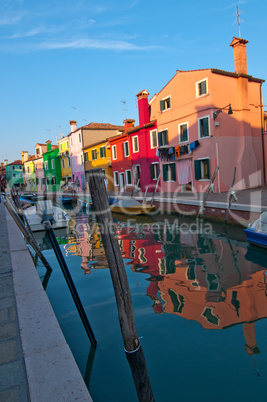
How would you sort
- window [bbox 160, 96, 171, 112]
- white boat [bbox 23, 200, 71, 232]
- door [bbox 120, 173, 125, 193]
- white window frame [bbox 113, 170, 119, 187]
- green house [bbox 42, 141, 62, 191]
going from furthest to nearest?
green house [bbox 42, 141, 62, 191] → white window frame [bbox 113, 170, 119, 187] → door [bbox 120, 173, 125, 193] → window [bbox 160, 96, 171, 112] → white boat [bbox 23, 200, 71, 232]

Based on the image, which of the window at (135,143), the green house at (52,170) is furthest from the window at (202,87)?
the green house at (52,170)

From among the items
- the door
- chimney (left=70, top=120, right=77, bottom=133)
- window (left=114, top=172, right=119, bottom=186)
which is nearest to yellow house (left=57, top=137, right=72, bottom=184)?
chimney (left=70, top=120, right=77, bottom=133)

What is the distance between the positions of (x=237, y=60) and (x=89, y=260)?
15.0 m

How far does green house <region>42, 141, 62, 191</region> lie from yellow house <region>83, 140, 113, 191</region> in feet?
30.0

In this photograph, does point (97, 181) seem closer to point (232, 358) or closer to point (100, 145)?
point (232, 358)

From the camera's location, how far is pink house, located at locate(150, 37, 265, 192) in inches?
641

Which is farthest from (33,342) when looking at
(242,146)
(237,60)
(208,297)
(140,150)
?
(140,150)

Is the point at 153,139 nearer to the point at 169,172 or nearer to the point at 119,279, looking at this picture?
the point at 169,172

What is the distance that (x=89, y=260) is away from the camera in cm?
830

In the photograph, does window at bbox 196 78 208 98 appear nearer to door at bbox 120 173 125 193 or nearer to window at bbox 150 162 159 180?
window at bbox 150 162 159 180

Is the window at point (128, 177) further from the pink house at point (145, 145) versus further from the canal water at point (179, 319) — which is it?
the canal water at point (179, 319)

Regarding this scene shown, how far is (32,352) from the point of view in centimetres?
233

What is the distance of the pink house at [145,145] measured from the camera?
2216cm

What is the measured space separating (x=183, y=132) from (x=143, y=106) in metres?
5.30
